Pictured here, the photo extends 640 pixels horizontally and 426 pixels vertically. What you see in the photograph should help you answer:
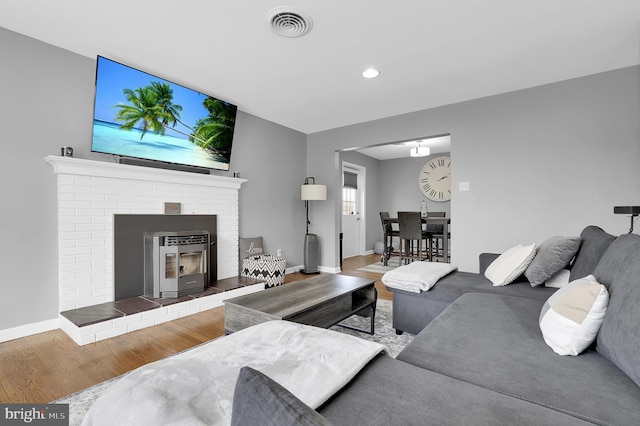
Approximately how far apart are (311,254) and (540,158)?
10.6 feet

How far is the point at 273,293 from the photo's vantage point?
7.07ft

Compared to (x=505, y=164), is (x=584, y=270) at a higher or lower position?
lower

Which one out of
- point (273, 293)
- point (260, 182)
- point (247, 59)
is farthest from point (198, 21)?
point (260, 182)

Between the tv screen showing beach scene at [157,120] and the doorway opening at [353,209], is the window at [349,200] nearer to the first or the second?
the doorway opening at [353,209]

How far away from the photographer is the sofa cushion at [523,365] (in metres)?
0.85

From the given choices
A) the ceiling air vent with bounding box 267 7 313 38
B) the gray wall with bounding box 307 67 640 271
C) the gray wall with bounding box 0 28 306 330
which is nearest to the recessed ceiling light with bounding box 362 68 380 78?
the ceiling air vent with bounding box 267 7 313 38

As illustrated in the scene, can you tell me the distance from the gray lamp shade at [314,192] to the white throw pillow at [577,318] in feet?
12.0

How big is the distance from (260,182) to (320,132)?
4.77 feet

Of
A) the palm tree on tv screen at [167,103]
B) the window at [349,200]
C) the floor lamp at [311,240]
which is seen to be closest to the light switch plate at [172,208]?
the palm tree on tv screen at [167,103]

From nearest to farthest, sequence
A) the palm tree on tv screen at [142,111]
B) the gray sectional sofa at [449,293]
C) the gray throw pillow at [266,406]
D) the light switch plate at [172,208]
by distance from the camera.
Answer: the gray throw pillow at [266,406]
the gray sectional sofa at [449,293]
the palm tree on tv screen at [142,111]
the light switch plate at [172,208]

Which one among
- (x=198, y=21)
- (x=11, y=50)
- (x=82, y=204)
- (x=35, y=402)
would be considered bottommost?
(x=35, y=402)

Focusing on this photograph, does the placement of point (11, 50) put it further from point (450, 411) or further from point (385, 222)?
point (385, 222)

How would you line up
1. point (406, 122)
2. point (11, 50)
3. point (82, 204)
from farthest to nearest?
point (406, 122) → point (82, 204) → point (11, 50)

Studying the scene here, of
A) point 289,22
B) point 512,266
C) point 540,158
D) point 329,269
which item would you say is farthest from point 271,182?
point 540,158
